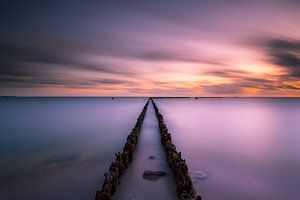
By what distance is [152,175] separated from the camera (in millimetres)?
8023

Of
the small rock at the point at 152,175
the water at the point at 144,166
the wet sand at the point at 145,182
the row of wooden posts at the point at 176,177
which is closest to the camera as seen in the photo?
the row of wooden posts at the point at 176,177

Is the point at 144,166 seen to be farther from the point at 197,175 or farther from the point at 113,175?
the point at 113,175

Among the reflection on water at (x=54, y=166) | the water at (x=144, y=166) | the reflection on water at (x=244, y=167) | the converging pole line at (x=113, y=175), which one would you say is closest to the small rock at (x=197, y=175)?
the water at (x=144, y=166)

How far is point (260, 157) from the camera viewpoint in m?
11.9

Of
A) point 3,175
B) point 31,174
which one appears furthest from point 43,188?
point 3,175

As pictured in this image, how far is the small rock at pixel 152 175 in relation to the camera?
307 inches

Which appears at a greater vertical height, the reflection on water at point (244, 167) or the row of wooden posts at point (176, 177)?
the row of wooden posts at point (176, 177)

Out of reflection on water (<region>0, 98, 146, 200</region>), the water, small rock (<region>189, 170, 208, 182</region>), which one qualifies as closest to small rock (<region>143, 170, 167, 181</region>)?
the water

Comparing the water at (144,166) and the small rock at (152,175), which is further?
the small rock at (152,175)

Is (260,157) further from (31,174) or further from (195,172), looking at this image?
(31,174)

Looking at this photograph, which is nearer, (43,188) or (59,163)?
(43,188)

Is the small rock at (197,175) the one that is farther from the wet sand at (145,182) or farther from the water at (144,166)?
the wet sand at (145,182)

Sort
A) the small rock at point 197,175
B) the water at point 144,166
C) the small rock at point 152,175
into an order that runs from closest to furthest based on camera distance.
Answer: the water at point 144,166
the small rock at point 152,175
the small rock at point 197,175

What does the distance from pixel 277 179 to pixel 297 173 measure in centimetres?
145
